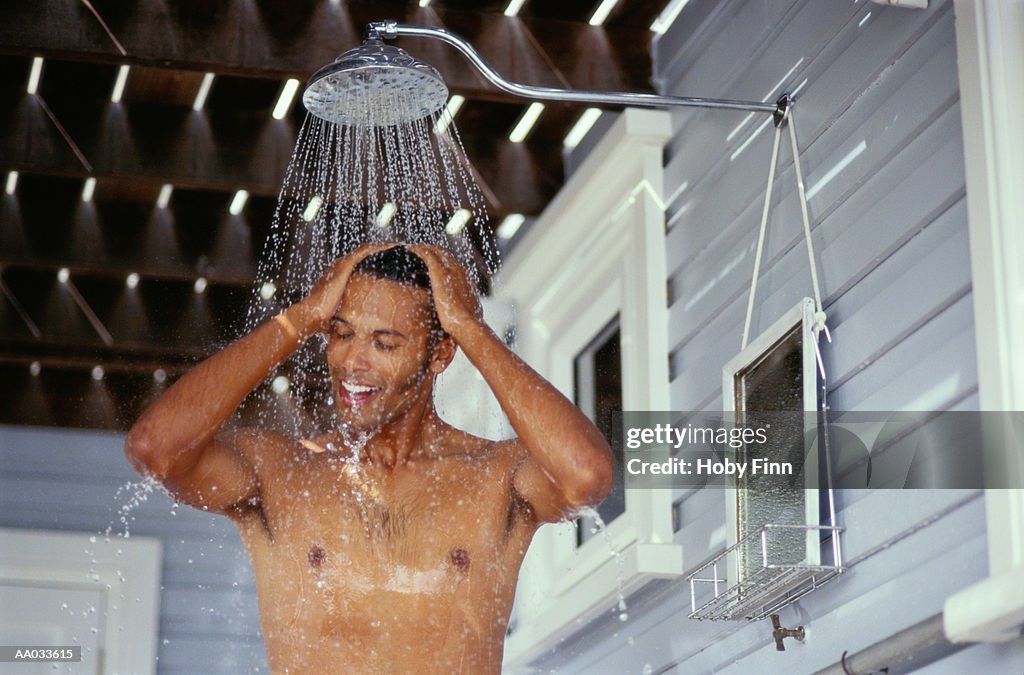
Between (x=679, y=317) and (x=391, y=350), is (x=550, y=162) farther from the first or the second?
(x=391, y=350)

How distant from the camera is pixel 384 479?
2.57 meters

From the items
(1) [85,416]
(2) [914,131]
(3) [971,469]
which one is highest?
(1) [85,416]

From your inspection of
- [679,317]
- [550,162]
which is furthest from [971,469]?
[550,162]

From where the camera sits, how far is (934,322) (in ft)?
8.02

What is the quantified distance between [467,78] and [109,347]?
1748 millimetres

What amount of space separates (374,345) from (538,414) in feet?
0.92

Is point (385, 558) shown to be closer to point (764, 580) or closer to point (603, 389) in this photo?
point (764, 580)

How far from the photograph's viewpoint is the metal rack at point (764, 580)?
263 cm

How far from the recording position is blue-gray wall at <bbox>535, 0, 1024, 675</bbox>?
2410 millimetres

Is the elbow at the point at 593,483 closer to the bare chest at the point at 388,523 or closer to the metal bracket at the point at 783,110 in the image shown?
the bare chest at the point at 388,523

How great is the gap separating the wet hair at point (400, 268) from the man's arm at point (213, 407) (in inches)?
0.8

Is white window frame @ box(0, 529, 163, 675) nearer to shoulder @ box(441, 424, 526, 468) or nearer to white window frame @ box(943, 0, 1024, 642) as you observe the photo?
shoulder @ box(441, 424, 526, 468)

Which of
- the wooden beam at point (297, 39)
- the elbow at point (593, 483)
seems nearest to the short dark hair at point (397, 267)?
the elbow at point (593, 483)

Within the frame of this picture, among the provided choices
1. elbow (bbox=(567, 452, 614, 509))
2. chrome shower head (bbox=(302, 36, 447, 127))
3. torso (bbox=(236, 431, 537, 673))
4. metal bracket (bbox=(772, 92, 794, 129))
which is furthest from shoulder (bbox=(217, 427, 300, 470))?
metal bracket (bbox=(772, 92, 794, 129))
